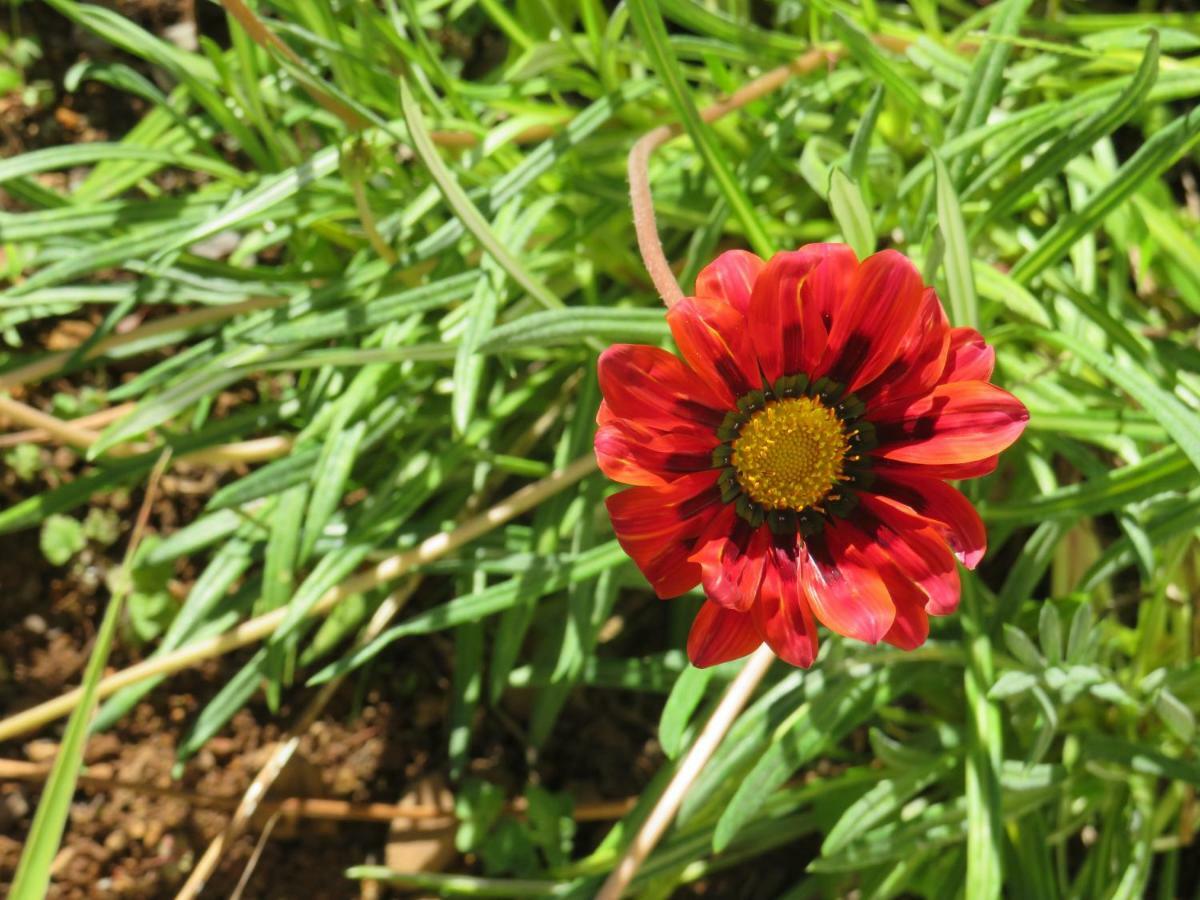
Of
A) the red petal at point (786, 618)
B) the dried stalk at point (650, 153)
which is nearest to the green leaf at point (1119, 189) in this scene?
the dried stalk at point (650, 153)

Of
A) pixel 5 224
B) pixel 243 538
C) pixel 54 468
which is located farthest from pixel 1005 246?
pixel 54 468

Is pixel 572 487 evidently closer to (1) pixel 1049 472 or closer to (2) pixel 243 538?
(2) pixel 243 538

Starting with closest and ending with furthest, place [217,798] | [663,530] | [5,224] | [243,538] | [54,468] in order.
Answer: [663,530]
[5,224]
[243,538]
[217,798]
[54,468]

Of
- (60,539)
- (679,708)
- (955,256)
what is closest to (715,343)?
(955,256)

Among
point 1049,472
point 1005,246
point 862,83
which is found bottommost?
point 1049,472

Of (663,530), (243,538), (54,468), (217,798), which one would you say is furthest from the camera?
(54,468)

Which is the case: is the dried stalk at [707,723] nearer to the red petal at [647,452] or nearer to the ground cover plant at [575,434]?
the ground cover plant at [575,434]

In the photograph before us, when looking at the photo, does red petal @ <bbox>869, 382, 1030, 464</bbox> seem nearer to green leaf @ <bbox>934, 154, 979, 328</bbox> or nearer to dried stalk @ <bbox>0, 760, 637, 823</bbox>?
green leaf @ <bbox>934, 154, 979, 328</bbox>
